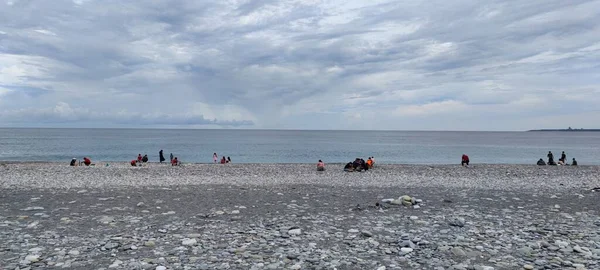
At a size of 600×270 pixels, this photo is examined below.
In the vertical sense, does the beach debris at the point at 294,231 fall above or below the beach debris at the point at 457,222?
below

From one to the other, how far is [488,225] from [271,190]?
1010cm

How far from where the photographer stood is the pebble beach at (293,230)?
8445 millimetres

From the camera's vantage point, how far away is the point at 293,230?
10641 millimetres

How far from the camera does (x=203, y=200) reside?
1572 centimetres

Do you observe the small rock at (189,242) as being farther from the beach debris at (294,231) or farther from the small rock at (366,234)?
the small rock at (366,234)

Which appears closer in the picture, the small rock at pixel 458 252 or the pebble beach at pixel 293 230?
the pebble beach at pixel 293 230

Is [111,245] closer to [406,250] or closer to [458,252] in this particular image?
[406,250]

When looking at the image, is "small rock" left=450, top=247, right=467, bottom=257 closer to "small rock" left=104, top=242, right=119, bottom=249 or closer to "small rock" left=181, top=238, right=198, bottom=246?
"small rock" left=181, top=238, right=198, bottom=246

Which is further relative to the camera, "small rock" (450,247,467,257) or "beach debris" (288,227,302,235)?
"beach debris" (288,227,302,235)

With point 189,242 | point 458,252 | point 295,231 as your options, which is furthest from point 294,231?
point 458,252

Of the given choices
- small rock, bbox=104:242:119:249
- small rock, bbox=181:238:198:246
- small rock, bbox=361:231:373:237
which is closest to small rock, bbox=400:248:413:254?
small rock, bbox=361:231:373:237

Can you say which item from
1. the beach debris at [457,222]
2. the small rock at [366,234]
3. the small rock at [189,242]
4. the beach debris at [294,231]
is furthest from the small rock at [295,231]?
the beach debris at [457,222]

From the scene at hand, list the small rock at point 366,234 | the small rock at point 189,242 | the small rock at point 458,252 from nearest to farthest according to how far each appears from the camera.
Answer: the small rock at point 458,252 < the small rock at point 189,242 < the small rock at point 366,234

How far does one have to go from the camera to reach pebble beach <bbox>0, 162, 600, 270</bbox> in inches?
332
